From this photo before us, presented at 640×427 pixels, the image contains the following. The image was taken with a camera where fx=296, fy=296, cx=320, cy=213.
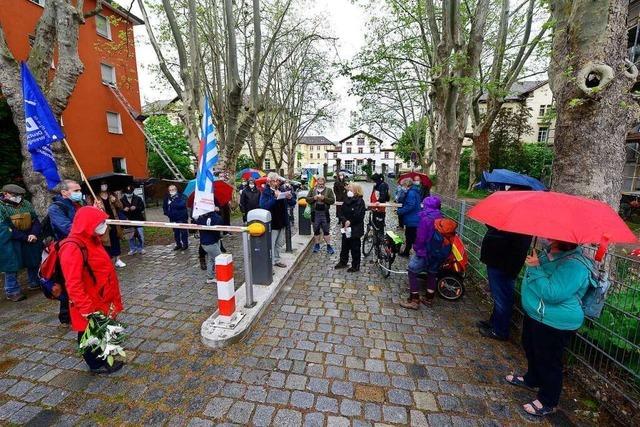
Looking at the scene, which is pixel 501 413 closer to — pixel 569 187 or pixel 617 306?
pixel 617 306

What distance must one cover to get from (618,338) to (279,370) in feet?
10.5

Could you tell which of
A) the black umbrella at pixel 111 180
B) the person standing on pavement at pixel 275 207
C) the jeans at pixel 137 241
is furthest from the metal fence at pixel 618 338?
the black umbrella at pixel 111 180

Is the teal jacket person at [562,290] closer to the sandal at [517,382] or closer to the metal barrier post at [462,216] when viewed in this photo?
the sandal at [517,382]

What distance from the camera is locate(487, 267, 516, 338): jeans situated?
12.0 ft

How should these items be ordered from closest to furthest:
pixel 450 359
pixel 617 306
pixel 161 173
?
pixel 617 306
pixel 450 359
pixel 161 173

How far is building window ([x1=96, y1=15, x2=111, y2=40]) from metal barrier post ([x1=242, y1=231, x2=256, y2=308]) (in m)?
19.0

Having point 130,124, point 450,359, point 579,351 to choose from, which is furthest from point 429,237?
point 130,124

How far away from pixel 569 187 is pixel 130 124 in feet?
68.5

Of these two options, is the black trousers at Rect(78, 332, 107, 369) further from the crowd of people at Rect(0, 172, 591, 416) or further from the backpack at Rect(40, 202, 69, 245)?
the backpack at Rect(40, 202, 69, 245)

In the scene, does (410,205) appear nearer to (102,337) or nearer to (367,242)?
(367,242)

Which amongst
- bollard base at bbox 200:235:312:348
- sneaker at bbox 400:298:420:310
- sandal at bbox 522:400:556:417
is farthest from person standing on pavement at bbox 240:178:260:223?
sandal at bbox 522:400:556:417

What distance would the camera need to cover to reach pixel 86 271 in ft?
9.56

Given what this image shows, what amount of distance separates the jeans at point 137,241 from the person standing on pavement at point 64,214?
308cm

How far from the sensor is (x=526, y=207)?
2.31m
